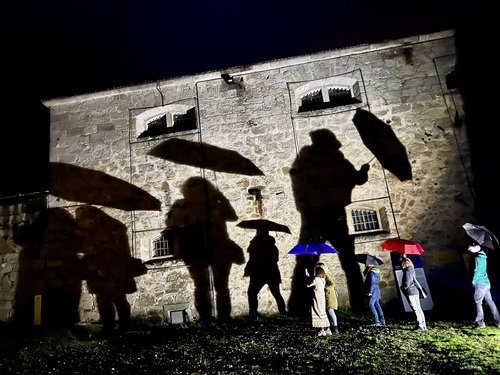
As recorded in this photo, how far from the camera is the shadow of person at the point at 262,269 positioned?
369 inches

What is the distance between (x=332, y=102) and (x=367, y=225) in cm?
416

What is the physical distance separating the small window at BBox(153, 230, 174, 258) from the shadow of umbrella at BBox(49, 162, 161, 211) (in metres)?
0.87

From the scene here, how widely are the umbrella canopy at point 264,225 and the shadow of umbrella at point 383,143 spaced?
11.7 feet

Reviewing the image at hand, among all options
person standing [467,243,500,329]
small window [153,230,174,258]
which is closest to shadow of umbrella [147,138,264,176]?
small window [153,230,174,258]

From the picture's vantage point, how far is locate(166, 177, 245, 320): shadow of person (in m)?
9.58

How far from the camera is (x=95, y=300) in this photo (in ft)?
32.4

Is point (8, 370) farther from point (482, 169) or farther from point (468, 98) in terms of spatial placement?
point (468, 98)

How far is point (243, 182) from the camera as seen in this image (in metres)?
10.3

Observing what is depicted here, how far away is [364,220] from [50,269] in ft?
32.1

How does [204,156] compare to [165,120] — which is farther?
[165,120]

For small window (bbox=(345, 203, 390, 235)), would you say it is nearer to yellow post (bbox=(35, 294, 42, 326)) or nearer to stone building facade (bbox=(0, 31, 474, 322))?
stone building facade (bbox=(0, 31, 474, 322))

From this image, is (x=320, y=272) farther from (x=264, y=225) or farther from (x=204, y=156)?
(x=204, y=156)

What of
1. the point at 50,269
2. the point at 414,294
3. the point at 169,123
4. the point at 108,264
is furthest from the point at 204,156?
the point at 414,294

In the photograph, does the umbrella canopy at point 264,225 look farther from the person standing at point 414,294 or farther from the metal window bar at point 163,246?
the person standing at point 414,294
